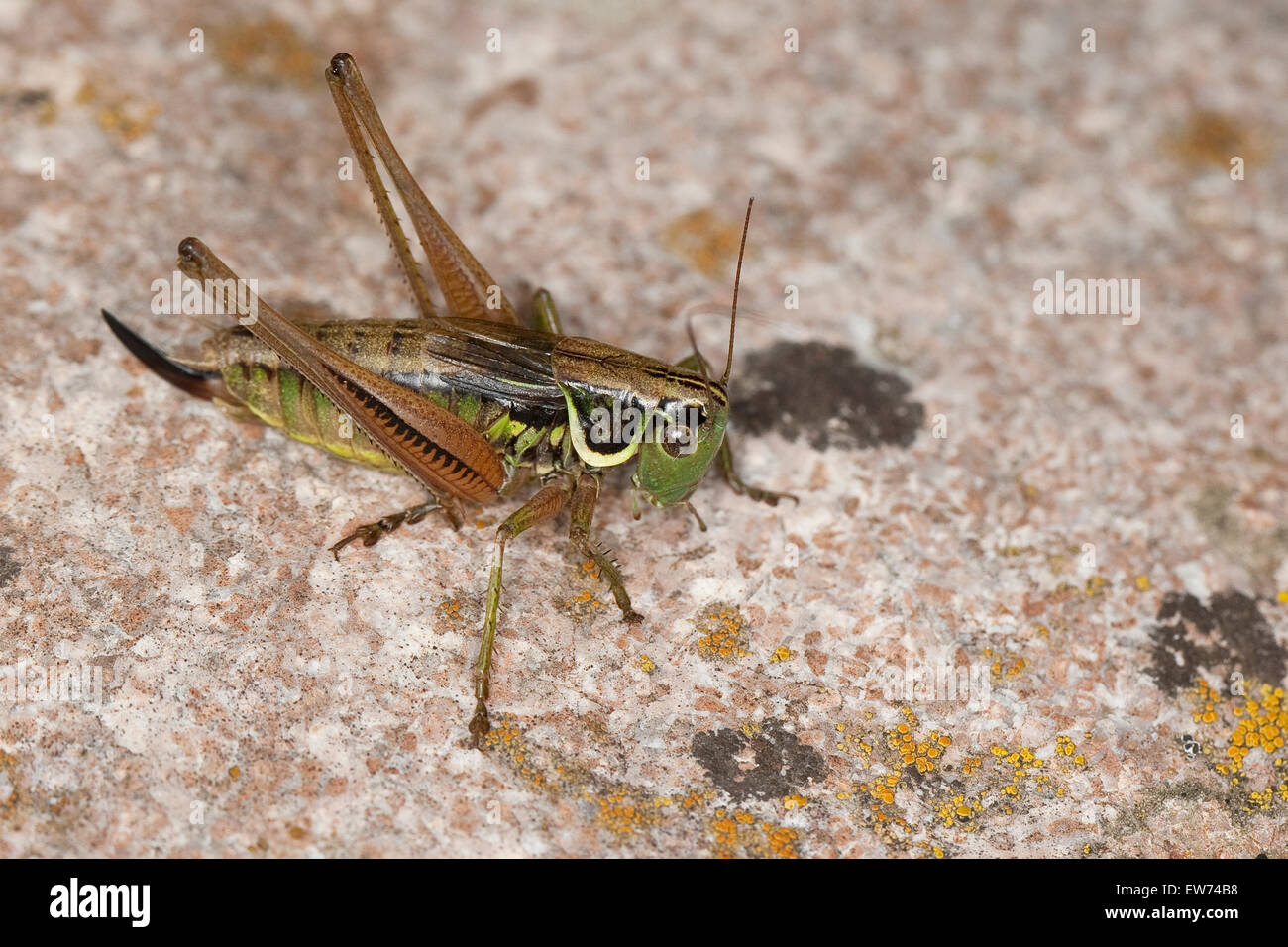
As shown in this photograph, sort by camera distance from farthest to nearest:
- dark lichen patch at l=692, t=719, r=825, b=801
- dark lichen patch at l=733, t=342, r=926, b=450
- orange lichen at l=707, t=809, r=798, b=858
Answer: dark lichen patch at l=733, t=342, r=926, b=450 → dark lichen patch at l=692, t=719, r=825, b=801 → orange lichen at l=707, t=809, r=798, b=858

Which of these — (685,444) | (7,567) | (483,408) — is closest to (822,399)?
(685,444)

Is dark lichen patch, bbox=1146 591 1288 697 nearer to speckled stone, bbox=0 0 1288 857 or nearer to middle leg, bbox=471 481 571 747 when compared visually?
speckled stone, bbox=0 0 1288 857

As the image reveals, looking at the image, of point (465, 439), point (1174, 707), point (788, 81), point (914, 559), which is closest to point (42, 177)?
point (465, 439)

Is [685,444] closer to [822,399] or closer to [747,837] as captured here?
[822,399]

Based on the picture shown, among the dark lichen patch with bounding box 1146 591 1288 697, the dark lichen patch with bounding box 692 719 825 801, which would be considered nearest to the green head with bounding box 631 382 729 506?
the dark lichen patch with bounding box 692 719 825 801

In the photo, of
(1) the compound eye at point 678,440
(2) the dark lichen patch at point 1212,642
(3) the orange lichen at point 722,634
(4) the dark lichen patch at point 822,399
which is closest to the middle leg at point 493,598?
(1) the compound eye at point 678,440

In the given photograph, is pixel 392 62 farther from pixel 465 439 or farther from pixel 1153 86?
pixel 1153 86

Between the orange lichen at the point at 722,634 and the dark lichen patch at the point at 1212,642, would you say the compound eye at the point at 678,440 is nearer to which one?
the orange lichen at the point at 722,634
